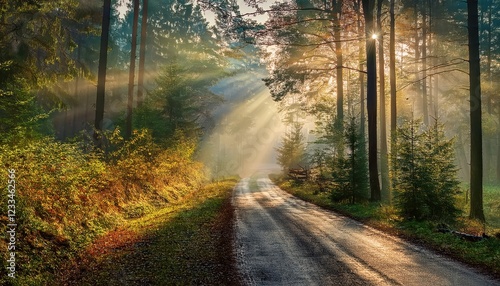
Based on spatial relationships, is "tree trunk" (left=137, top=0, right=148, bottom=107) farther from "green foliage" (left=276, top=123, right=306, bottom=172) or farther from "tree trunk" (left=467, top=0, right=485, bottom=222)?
"tree trunk" (left=467, top=0, right=485, bottom=222)

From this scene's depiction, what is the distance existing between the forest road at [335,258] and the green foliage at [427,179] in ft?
7.28

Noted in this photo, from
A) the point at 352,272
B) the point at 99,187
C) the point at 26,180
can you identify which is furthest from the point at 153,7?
the point at 352,272

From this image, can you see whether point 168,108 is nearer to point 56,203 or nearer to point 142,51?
point 142,51

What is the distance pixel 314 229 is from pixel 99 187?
800 cm

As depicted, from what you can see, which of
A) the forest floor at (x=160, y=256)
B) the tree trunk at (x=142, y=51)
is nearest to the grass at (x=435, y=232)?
the forest floor at (x=160, y=256)

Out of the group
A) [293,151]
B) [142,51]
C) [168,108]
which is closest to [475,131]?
[142,51]

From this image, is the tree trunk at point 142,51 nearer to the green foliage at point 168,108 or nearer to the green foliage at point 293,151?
the green foliage at point 168,108

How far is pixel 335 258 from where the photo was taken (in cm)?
761

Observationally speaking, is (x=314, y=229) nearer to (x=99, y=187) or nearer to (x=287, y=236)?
(x=287, y=236)

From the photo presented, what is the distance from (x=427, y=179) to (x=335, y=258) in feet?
20.4

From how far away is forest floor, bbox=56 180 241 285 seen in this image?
21.4 feet

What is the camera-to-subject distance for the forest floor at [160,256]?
6.54 metres

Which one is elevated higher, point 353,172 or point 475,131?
point 475,131

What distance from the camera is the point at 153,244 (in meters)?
9.14
